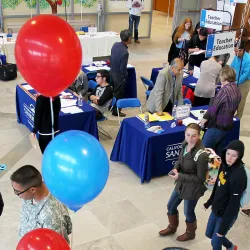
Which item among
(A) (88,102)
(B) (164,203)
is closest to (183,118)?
(B) (164,203)

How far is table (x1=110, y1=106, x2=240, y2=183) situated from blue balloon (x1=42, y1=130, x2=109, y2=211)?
8.56ft

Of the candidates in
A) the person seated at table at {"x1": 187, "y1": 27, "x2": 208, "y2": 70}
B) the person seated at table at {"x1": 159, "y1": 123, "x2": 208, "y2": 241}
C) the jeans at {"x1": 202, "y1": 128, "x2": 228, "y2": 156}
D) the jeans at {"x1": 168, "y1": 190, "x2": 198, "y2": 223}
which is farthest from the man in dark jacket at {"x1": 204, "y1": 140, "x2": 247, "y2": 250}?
the person seated at table at {"x1": 187, "y1": 27, "x2": 208, "y2": 70}

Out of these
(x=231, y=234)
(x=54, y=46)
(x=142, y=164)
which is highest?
(x=54, y=46)

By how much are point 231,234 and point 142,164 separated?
1381 millimetres

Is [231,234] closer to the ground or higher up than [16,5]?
closer to the ground

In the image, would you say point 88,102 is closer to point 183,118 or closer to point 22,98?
point 22,98

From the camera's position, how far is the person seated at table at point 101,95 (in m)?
5.89

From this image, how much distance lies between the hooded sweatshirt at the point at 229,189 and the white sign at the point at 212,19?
4.37 metres

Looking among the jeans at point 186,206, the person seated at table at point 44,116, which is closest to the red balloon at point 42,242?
the jeans at point 186,206

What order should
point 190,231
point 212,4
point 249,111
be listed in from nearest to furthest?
point 190,231 < point 249,111 < point 212,4

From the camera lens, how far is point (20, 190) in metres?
2.53

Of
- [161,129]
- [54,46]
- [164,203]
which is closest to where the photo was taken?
[54,46]

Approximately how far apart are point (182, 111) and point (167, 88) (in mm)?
430

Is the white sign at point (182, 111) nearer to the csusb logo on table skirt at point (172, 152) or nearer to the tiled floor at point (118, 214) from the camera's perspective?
the csusb logo on table skirt at point (172, 152)
